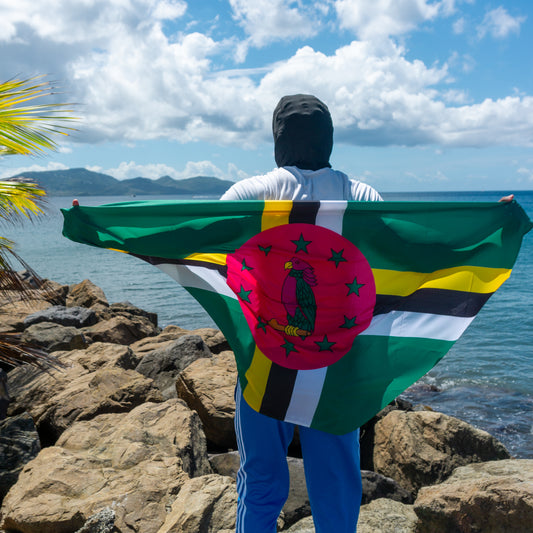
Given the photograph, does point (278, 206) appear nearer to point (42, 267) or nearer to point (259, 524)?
point (259, 524)

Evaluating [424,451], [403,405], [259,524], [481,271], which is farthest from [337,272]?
[403,405]

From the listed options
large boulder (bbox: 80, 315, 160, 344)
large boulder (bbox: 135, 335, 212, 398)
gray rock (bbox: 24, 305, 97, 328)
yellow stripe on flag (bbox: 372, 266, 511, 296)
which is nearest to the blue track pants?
yellow stripe on flag (bbox: 372, 266, 511, 296)

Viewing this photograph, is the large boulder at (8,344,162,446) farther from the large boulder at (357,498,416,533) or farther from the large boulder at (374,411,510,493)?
the large boulder at (357,498,416,533)

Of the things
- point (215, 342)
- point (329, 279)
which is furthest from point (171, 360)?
point (329, 279)

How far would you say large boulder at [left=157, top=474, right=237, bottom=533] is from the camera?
3.33 metres

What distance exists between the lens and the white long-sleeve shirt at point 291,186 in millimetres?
2660

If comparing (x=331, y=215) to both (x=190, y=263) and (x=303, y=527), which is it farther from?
(x=303, y=527)

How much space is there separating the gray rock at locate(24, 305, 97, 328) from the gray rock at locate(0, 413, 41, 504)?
6.63 metres

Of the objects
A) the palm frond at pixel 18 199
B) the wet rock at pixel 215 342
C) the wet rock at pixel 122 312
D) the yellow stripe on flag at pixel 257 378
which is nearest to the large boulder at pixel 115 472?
the yellow stripe on flag at pixel 257 378

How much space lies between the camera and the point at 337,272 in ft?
8.68

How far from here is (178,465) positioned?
13.5 feet

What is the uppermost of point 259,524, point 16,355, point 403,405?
point 16,355

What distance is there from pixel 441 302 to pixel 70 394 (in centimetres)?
440

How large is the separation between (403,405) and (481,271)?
6.06m
